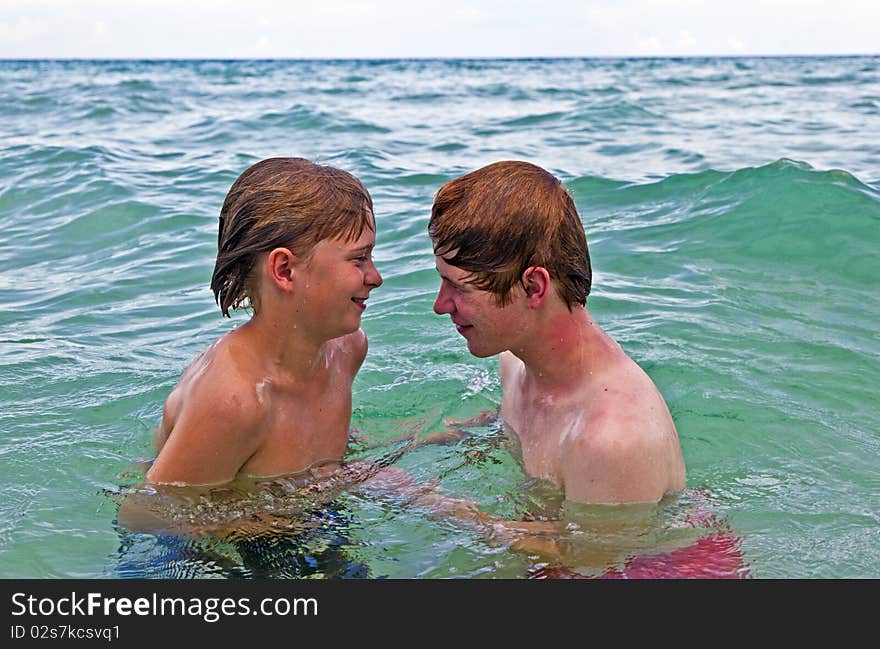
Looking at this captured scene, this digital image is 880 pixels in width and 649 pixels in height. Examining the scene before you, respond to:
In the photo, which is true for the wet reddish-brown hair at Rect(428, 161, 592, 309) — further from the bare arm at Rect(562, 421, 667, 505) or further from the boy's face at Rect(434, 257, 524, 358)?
the bare arm at Rect(562, 421, 667, 505)

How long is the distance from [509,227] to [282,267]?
813mm

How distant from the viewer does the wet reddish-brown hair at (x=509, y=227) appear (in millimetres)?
3232

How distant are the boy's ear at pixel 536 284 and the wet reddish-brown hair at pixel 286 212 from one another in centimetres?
62

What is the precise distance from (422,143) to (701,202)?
5.89 metres

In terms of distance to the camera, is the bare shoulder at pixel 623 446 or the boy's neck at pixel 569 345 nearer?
the bare shoulder at pixel 623 446

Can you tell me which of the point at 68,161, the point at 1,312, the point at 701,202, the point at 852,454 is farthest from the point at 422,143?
the point at 852,454

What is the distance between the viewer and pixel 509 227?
10.6ft

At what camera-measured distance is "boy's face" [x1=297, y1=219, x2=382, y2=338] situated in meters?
3.47

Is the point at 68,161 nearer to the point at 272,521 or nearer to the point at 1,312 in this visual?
the point at 1,312

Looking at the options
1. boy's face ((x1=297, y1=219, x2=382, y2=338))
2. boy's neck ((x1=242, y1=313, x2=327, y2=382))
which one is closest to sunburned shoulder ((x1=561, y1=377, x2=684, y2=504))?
boy's face ((x1=297, y1=219, x2=382, y2=338))

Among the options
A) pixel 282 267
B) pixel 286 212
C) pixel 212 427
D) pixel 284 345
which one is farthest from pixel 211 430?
pixel 286 212

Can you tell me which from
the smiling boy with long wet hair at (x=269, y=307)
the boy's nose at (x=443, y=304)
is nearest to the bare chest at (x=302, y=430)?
the smiling boy with long wet hair at (x=269, y=307)

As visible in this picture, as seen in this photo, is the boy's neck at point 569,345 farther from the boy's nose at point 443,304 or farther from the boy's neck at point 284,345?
the boy's neck at point 284,345

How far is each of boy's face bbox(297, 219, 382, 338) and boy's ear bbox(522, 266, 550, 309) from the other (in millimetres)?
524
